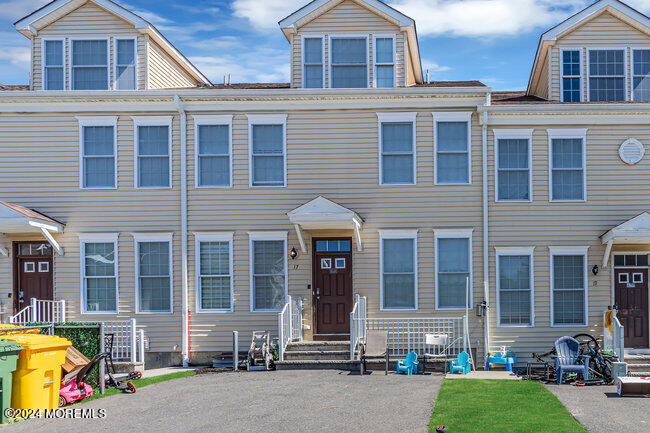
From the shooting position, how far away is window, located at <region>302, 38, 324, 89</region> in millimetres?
18859

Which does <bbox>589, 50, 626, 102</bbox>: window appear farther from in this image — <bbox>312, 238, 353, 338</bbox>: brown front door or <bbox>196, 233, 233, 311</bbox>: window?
<bbox>196, 233, 233, 311</bbox>: window

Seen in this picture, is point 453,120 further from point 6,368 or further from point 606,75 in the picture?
point 6,368

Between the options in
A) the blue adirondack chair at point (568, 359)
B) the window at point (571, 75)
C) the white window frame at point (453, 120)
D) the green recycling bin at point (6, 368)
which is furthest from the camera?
the window at point (571, 75)

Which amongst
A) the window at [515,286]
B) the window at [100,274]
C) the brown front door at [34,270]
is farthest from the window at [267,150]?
the window at [515,286]

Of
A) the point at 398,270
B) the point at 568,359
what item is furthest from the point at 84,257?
the point at 568,359

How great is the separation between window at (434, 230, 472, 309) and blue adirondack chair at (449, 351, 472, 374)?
73.4 inches

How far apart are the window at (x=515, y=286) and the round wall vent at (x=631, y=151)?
3388 mm

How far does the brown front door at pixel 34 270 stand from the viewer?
18453mm

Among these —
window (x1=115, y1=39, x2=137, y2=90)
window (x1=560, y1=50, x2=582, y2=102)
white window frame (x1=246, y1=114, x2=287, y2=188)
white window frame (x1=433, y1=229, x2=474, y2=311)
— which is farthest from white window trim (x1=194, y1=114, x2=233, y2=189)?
window (x1=560, y1=50, x2=582, y2=102)

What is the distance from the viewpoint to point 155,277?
18.4 metres

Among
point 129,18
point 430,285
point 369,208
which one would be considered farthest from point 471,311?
point 129,18

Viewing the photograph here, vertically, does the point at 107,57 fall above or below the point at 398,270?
above

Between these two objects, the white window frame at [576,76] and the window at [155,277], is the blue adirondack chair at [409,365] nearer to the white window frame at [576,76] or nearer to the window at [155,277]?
the window at [155,277]

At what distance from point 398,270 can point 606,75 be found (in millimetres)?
7606
